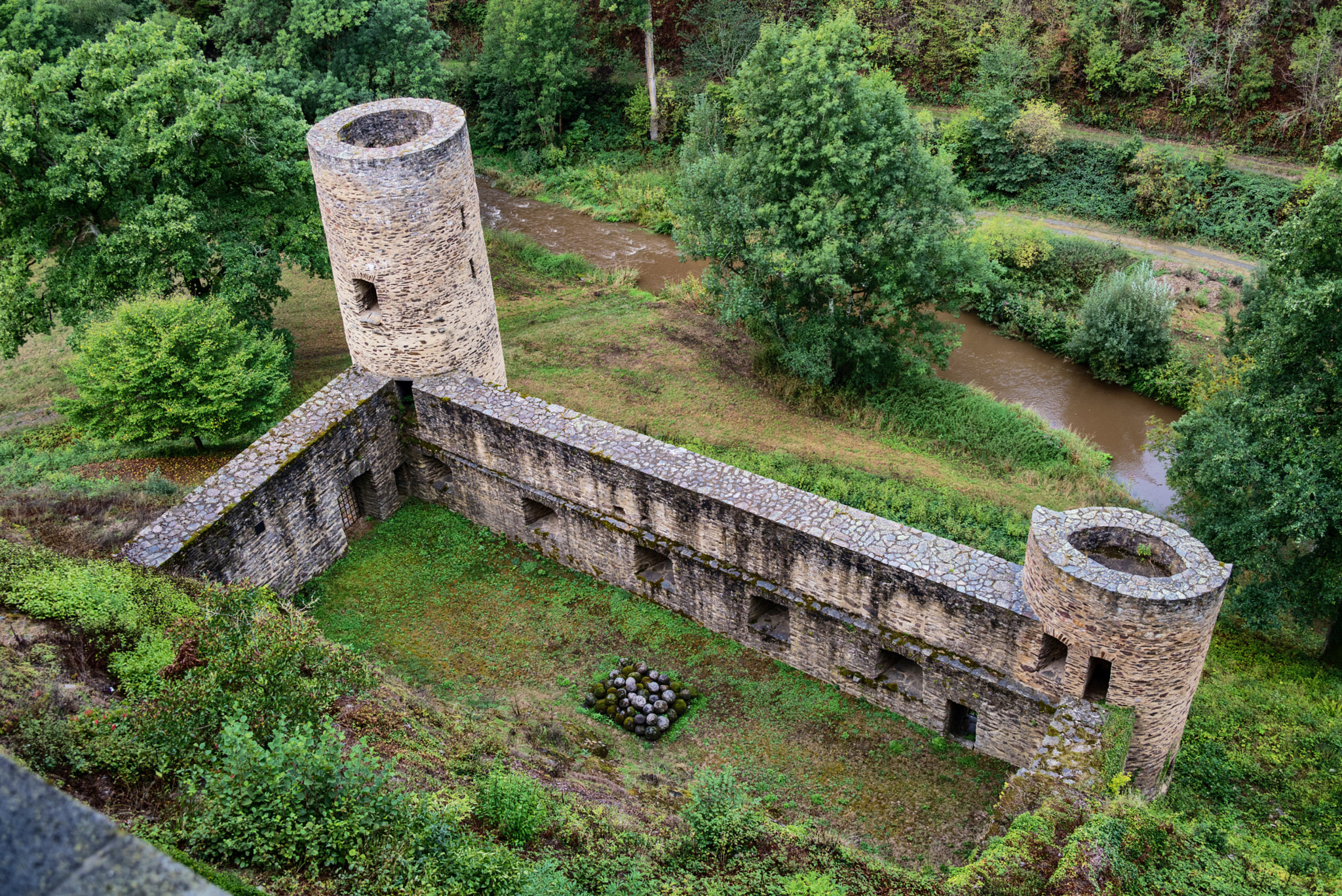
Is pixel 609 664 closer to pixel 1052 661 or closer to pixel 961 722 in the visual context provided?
pixel 961 722

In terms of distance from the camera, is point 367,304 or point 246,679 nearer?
point 246,679

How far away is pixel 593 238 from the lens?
3055 centimetres

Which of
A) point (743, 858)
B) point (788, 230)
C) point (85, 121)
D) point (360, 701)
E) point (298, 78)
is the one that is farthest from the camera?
point (298, 78)

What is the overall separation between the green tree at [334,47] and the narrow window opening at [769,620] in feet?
58.9

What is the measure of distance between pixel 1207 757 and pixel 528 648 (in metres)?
9.24

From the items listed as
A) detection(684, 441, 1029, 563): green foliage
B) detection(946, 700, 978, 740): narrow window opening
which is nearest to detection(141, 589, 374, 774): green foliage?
detection(946, 700, 978, 740): narrow window opening

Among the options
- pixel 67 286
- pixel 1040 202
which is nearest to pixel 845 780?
pixel 67 286

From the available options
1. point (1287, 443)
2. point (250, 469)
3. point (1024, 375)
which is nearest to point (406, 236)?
point (250, 469)

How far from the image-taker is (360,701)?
438 inches

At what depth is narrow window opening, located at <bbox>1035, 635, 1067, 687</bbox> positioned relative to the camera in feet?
38.3

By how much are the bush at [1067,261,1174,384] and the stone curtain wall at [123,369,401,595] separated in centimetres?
1632

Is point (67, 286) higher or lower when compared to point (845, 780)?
higher

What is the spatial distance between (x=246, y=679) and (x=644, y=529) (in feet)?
20.4

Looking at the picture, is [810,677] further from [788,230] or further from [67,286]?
[67,286]
